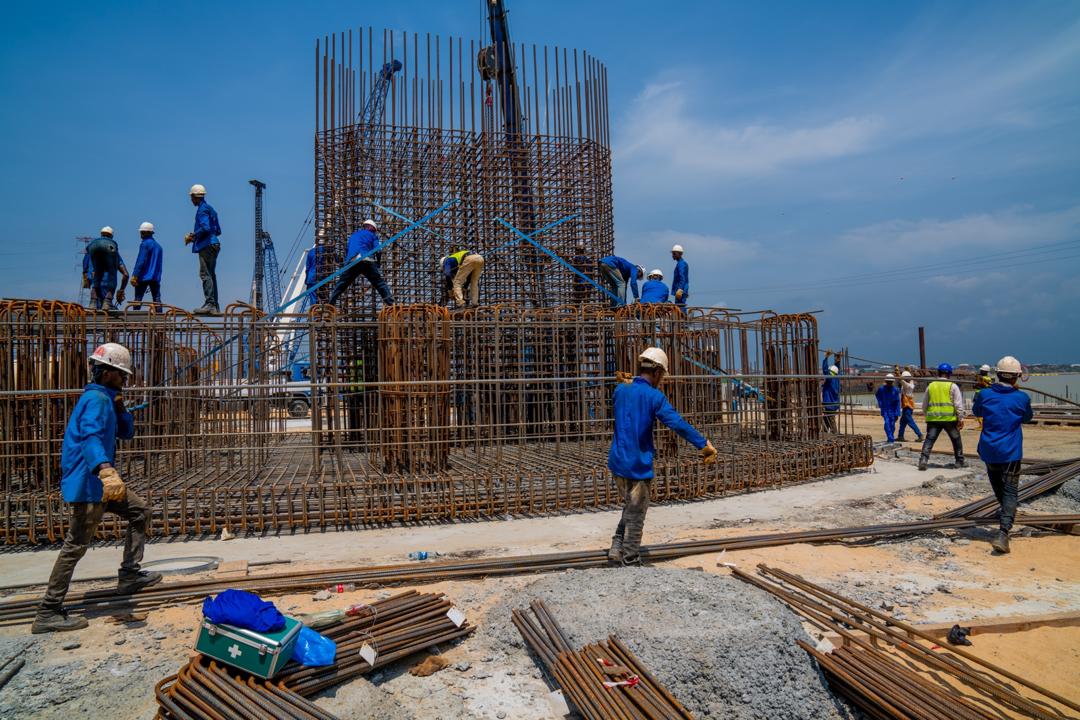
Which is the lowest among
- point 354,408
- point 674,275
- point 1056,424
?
point 1056,424

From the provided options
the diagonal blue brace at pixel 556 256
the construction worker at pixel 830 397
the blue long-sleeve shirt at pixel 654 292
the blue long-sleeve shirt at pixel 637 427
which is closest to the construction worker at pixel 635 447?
the blue long-sleeve shirt at pixel 637 427

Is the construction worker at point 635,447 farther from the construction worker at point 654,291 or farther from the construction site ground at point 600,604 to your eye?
the construction worker at point 654,291

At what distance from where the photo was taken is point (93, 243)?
994cm

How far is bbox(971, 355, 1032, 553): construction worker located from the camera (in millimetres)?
6488

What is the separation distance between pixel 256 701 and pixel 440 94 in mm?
13910

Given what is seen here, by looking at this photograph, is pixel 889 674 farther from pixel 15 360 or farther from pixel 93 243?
pixel 93 243

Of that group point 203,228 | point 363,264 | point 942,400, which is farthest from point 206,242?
point 942,400

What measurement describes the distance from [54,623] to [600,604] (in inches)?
142

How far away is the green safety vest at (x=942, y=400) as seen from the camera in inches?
429

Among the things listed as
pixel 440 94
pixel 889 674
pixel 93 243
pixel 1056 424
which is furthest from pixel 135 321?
pixel 1056 424

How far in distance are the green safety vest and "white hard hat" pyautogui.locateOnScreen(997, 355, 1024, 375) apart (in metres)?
4.44

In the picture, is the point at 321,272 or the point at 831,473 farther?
the point at 321,272

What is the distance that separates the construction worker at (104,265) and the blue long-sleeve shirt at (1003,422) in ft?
37.2

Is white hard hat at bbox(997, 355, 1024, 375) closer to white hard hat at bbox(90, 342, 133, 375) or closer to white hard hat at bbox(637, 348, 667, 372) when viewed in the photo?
white hard hat at bbox(637, 348, 667, 372)
